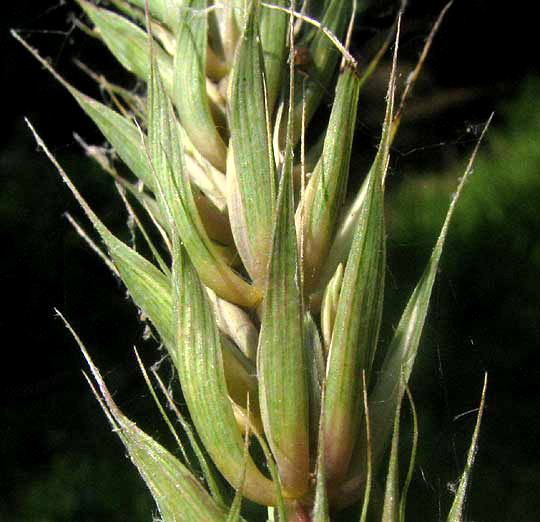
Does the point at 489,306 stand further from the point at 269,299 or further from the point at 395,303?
the point at 269,299

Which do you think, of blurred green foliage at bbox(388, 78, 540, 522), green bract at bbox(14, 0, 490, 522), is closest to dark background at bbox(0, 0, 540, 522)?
blurred green foliage at bbox(388, 78, 540, 522)

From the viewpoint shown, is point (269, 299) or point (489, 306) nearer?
point (269, 299)

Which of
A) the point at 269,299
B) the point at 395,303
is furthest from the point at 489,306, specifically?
the point at 269,299

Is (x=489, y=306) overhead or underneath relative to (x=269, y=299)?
underneath

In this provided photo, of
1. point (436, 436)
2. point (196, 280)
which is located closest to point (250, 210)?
point (196, 280)

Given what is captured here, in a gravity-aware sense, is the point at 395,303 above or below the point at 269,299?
below

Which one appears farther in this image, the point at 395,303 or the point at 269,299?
the point at 395,303

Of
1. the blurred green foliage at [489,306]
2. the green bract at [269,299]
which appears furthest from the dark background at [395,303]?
the green bract at [269,299]
